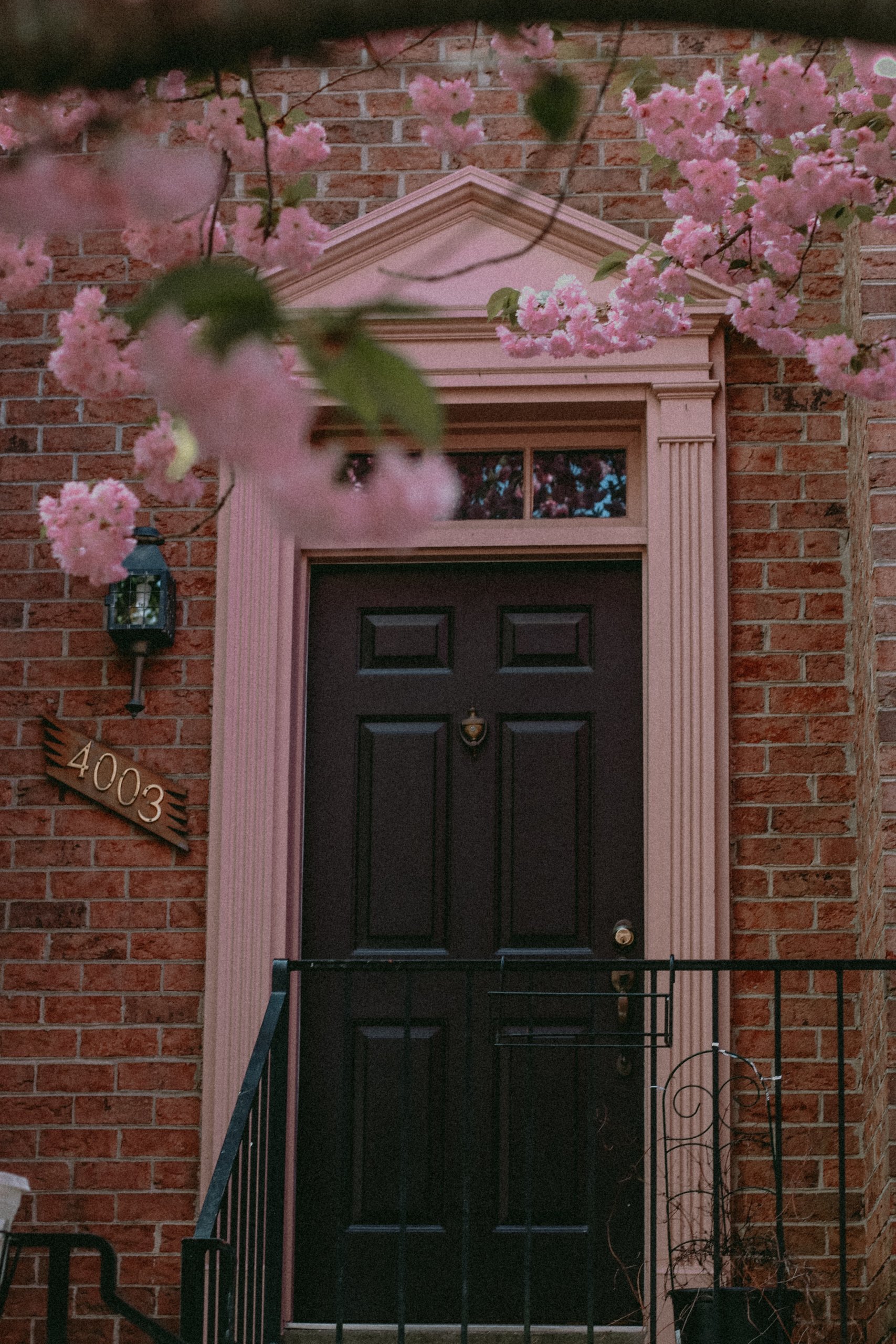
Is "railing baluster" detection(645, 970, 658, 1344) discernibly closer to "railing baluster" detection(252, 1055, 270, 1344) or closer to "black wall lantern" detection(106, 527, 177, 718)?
"railing baluster" detection(252, 1055, 270, 1344)

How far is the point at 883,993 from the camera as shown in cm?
355

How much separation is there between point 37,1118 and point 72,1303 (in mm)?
494

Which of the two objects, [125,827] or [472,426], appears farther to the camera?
[472,426]

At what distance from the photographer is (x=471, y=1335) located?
13.1ft

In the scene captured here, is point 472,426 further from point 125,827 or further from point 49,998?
point 49,998

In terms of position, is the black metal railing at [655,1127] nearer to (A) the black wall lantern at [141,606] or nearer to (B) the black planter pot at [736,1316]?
(B) the black planter pot at [736,1316]

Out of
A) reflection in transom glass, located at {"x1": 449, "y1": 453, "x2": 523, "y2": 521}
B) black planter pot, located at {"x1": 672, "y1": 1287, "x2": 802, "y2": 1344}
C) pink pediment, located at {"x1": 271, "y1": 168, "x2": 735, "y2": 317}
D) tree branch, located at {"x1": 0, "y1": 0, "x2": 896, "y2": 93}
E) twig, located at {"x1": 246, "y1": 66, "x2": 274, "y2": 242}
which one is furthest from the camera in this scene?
reflection in transom glass, located at {"x1": 449, "y1": 453, "x2": 523, "y2": 521}

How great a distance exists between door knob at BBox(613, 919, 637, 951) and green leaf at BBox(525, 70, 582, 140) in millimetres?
→ 2885

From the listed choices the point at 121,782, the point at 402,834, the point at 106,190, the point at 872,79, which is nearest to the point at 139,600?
the point at 121,782

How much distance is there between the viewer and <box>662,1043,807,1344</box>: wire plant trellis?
3430 mm

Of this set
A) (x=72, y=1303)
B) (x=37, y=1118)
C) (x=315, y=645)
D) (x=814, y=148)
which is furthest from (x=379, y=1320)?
(x=814, y=148)

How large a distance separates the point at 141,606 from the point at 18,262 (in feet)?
6.19

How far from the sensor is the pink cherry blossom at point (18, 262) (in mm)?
2516

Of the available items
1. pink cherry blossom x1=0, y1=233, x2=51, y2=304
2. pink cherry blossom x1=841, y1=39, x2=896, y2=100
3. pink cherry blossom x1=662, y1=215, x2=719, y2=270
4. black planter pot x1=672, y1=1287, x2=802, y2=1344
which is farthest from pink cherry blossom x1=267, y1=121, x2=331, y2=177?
black planter pot x1=672, y1=1287, x2=802, y2=1344
